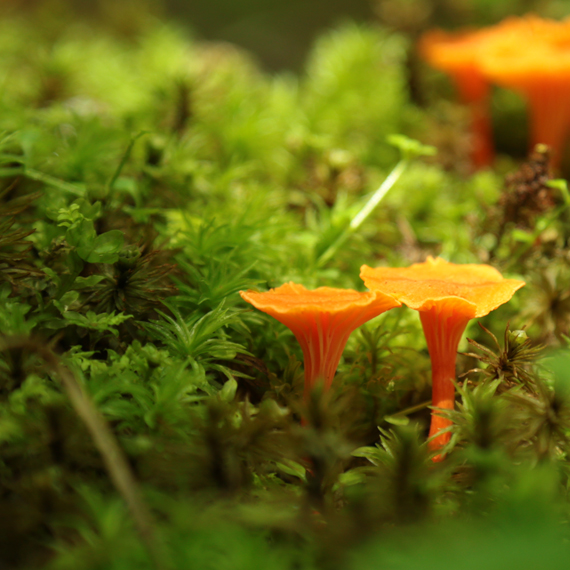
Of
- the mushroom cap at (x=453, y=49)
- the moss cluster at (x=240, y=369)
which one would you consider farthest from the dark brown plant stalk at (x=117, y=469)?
the mushroom cap at (x=453, y=49)

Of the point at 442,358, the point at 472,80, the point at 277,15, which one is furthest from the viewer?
the point at 277,15

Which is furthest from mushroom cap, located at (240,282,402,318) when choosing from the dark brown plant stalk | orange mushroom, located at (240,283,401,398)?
the dark brown plant stalk

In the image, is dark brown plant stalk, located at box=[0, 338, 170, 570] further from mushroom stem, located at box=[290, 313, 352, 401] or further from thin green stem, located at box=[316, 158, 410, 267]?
thin green stem, located at box=[316, 158, 410, 267]

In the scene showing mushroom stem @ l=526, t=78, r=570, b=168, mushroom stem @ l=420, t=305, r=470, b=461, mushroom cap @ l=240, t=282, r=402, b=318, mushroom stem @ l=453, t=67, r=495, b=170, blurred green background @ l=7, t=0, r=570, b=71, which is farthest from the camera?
blurred green background @ l=7, t=0, r=570, b=71

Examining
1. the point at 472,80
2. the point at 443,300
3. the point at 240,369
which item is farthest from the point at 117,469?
the point at 472,80

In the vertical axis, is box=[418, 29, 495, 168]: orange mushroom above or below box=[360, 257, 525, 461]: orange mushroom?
above

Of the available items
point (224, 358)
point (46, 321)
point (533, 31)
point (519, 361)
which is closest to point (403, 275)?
point (519, 361)

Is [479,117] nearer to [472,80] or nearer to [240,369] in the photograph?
[472,80]

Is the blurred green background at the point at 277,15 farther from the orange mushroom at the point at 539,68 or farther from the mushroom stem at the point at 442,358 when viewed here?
the mushroom stem at the point at 442,358
